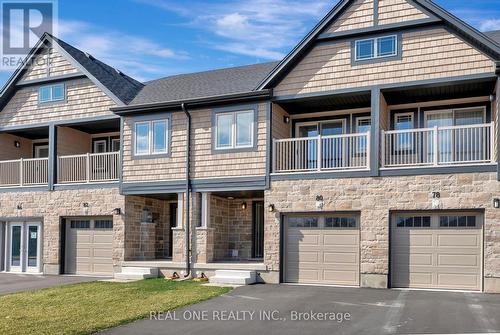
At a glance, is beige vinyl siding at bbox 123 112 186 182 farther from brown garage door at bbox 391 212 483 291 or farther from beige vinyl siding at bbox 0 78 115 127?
brown garage door at bbox 391 212 483 291

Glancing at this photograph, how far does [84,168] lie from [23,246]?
384cm

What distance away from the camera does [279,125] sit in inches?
651

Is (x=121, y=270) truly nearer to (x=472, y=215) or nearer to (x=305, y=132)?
(x=305, y=132)

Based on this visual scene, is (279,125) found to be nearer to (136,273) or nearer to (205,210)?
(205,210)

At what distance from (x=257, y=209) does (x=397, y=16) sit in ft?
26.5

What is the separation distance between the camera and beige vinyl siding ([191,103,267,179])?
16.0 m

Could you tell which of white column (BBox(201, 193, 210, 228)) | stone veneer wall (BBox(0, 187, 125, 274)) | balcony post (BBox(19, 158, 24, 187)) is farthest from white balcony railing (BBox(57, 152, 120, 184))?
white column (BBox(201, 193, 210, 228))

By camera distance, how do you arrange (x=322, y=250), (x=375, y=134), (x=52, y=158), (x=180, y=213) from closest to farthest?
(x=375, y=134) < (x=322, y=250) < (x=180, y=213) < (x=52, y=158)

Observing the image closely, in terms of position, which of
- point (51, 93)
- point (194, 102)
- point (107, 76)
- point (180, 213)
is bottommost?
point (180, 213)

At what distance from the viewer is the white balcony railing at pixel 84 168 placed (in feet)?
62.6

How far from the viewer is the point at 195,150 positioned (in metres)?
17.0

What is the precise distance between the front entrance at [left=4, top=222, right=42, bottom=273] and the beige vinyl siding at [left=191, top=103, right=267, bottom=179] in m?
7.27

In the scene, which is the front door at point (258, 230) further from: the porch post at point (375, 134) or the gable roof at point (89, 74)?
the gable roof at point (89, 74)

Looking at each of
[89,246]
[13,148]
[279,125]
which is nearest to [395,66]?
[279,125]
